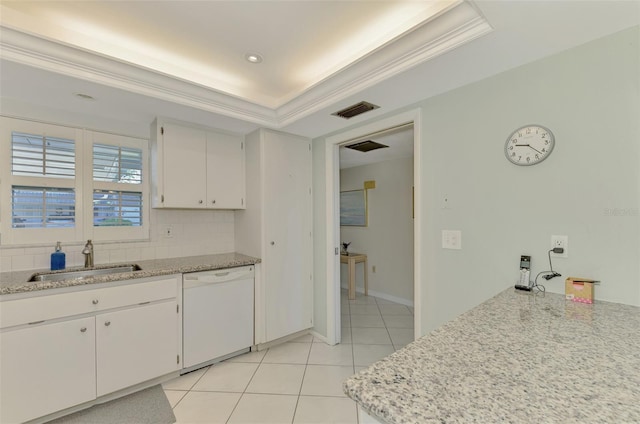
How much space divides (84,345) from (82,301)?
0.30 m

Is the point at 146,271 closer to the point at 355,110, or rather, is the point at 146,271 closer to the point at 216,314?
the point at 216,314

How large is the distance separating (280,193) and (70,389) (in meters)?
2.12

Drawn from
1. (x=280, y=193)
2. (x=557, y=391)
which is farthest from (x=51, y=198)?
(x=557, y=391)

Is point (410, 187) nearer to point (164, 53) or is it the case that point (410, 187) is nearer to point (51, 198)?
point (164, 53)

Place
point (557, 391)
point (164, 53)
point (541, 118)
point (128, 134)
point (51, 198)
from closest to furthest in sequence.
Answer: point (557, 391), point (541, 118), point (164, 53), point (51, 198), point (128, 134)

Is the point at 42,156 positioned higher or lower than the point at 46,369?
higher

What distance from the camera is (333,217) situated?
291cm

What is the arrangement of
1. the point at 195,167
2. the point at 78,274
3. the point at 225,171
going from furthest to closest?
the point at 225,171, the point at 195,167, the point at 78,274

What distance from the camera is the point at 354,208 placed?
504 centimetres

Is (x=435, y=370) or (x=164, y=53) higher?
(x=164, y=53)

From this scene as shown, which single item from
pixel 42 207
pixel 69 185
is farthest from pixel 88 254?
pixel 69 185

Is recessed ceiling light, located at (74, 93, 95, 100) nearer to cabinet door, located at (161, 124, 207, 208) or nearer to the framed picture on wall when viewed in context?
cabinet door, located at (161, 124, 207, 208)

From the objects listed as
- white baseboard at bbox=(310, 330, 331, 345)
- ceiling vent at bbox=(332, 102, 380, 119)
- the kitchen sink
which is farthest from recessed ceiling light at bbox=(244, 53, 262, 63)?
white baseboard at bbox=(310, 330, 331, 345)

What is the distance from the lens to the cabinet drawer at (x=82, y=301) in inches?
65.0
